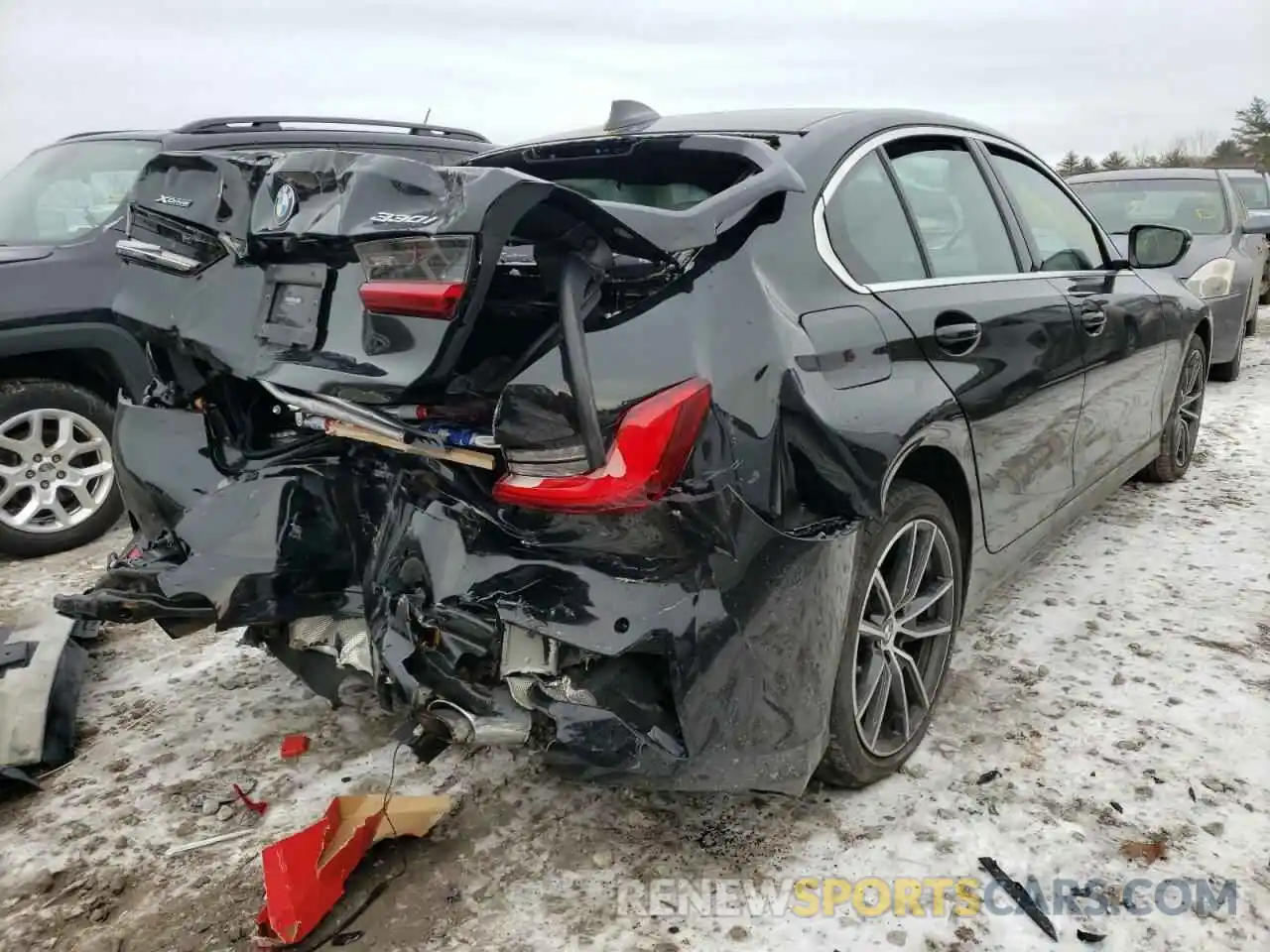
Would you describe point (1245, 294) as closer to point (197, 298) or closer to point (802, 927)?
point (802, 927)

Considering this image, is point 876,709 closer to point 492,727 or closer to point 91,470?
point 492,727

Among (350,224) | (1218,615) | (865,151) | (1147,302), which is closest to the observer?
(350,224)

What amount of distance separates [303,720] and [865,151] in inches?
97.2

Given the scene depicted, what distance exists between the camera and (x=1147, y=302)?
416 cm

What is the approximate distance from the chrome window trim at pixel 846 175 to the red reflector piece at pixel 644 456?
0.70 metres

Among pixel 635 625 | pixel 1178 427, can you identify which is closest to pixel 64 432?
pixel 635 625

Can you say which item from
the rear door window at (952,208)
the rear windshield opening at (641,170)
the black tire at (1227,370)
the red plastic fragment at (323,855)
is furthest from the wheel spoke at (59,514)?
the black tire at (1227,370)

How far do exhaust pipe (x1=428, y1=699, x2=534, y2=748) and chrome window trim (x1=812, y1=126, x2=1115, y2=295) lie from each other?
4.28 feet

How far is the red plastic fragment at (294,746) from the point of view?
111 inches

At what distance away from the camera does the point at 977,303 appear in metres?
2.83

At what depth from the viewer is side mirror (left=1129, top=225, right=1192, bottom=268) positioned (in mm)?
4094

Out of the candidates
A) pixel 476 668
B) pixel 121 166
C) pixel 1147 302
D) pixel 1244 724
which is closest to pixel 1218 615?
pixel 1244 724

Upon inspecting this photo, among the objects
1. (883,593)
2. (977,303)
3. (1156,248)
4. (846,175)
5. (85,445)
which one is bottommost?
(85,445)

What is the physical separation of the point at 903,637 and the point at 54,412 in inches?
163
